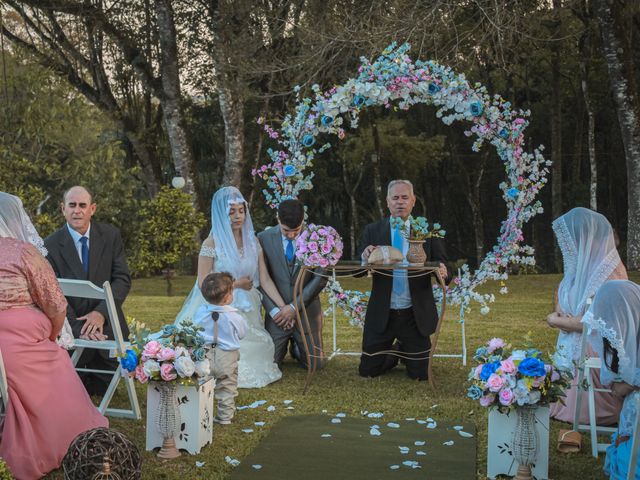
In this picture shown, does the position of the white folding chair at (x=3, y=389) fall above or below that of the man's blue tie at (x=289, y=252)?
below

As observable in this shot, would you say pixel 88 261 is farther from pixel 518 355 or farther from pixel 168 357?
pixel 518 355

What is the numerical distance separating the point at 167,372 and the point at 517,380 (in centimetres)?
213

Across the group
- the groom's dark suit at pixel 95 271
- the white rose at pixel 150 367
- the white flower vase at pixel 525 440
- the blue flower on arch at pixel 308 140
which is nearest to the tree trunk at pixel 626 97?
the blue flower on arch at pixel 308 140

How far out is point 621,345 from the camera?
13.6ft

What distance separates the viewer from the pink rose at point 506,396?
4.34 meters

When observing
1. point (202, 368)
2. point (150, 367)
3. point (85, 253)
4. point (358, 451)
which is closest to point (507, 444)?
point (358, 451)

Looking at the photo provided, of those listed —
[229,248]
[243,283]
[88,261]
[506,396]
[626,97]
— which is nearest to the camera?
[506,396]

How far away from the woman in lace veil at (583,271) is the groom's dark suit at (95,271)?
365cm

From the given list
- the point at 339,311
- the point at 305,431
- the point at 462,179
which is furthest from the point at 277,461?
the point at 462,179

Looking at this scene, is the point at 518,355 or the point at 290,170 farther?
the point at 290,170

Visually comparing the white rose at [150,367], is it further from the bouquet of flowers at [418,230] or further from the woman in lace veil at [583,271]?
the bouquet of flowers at [418,230]

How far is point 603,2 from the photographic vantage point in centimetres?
1520

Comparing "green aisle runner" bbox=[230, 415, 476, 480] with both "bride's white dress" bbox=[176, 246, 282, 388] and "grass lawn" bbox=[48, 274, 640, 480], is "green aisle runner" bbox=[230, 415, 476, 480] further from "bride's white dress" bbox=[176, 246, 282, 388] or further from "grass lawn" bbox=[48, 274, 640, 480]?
"bride's white dress" bbox=[176, 246, 282, 388]

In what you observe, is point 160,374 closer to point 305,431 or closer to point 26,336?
point 26,336
